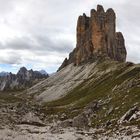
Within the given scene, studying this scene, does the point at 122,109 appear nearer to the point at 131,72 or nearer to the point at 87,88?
the point at 131,72

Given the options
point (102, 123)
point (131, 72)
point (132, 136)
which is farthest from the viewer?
point (131, 72)

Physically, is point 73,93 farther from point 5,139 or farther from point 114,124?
point 5,139

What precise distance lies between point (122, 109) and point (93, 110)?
17386mm

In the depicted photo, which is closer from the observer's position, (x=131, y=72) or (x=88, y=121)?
(x=88, y=121)

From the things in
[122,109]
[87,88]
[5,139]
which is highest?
[87,88]

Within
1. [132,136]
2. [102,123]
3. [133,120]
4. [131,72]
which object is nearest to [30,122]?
[102,123]

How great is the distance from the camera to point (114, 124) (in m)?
73.1

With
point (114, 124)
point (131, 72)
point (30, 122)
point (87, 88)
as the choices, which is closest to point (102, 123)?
point (114, 124)

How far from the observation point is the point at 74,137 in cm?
6009

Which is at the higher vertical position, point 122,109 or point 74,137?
point 122,109

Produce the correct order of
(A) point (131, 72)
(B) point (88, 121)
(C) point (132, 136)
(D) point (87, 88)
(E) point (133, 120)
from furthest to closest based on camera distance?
(D) point (87, 88)
(A) point (131, 72)
(B) point (88, 121)
(E) point (133, 120)
(C) point (132, 136)

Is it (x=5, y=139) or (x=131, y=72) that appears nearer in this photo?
(x=5, y=139)

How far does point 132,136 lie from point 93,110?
46186mm

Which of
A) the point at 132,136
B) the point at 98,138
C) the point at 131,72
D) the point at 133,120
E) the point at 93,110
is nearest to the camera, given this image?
the point at 132,136
